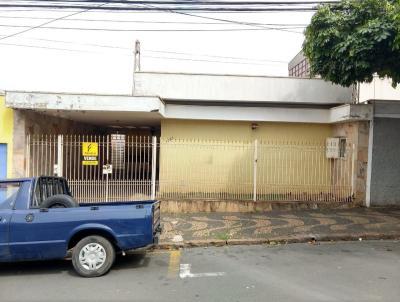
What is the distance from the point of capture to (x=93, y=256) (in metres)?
6.25

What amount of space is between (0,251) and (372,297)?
524cm

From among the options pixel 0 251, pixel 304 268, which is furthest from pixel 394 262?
pixel 0 251

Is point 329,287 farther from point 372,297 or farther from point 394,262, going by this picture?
point 394,262

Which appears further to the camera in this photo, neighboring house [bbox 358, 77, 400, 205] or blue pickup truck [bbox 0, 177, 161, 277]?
neighboring house [bbox 358, 77, 400, 205]

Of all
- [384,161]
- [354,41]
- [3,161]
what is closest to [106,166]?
[3,161]

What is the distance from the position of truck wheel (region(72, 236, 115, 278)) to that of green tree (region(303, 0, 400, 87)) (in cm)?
679

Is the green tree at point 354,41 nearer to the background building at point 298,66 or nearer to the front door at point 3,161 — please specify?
the front door at point 3,161

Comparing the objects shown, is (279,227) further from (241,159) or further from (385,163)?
(385,163)

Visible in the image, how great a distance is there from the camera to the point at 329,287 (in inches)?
219

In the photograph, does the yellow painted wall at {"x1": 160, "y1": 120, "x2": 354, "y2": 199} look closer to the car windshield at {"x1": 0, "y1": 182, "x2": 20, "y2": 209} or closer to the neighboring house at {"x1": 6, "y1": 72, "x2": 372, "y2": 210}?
the neighboring house at {"x1": 6, "y1": 72, "x2": 372, "y2": 210}

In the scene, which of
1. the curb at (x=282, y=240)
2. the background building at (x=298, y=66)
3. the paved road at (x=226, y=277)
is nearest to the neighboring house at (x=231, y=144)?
the curb at (x=282, y=240)

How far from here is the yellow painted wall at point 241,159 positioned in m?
13.4

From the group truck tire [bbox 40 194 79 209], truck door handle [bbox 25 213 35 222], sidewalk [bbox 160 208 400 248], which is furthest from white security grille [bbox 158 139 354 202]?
truck door handle [bbox 25 213 35 222]

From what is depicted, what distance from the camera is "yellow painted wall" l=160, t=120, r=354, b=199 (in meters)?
13.4
